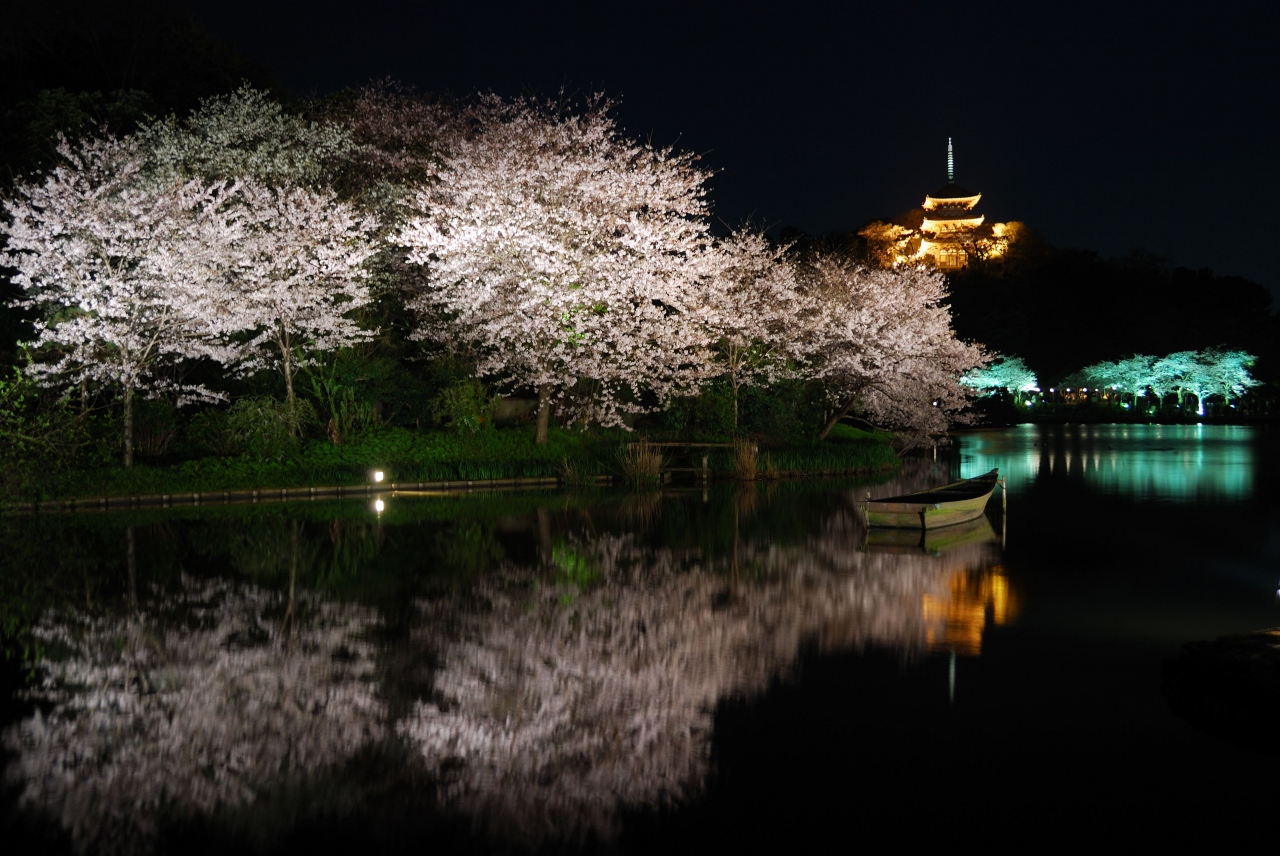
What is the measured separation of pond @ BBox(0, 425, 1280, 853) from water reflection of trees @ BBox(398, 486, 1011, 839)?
1.5 inches

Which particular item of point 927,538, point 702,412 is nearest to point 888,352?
point 702,412

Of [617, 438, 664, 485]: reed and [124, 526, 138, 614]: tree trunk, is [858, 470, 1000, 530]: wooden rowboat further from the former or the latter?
[124, 526, 138, 614]: tree trunk

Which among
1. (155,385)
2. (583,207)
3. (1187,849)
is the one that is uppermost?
(583,207)

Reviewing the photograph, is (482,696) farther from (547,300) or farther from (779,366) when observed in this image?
(779,366)

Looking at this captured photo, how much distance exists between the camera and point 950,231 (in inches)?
3462

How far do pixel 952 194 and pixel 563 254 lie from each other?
82.5 m

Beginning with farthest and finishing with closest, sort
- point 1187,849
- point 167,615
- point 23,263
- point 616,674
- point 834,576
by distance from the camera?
point 23,263 → point 834,576 → point 167,615 → point 616,674 → point 1187,849

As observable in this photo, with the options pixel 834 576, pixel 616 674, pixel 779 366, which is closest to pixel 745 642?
pixel 616 674

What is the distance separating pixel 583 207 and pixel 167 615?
16.6 m

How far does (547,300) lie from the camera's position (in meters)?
24.5

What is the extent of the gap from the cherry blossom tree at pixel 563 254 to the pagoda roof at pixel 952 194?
7779cm

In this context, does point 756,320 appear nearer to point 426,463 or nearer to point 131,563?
point 426,463

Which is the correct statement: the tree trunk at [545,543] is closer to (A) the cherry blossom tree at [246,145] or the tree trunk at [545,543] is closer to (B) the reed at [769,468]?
(B) the reed at [769,468]

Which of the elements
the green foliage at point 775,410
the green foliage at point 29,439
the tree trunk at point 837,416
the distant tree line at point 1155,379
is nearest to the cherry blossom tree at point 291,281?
the green foliage at point 29,439
